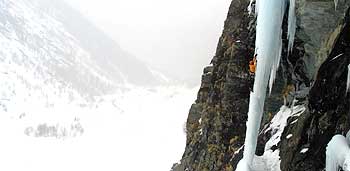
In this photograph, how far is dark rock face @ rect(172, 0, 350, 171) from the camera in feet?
26.1

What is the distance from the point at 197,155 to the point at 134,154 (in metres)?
146

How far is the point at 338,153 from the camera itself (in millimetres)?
6781

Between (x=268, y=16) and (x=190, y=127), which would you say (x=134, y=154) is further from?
(x=268, y=16)

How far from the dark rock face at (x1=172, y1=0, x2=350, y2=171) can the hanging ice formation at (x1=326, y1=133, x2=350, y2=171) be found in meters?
0.48

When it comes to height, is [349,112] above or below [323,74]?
below

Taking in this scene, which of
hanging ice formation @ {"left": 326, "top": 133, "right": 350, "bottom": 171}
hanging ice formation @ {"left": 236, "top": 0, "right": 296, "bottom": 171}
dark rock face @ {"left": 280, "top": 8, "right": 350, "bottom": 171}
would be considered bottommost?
hanging ice formation @ {"left": 326, "top": 133, "right": 350, "bottom": 171}

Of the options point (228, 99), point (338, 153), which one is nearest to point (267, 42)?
point (338, 153)

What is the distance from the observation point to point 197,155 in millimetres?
15156

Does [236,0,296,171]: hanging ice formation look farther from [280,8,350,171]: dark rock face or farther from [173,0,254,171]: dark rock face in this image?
[173,0,254,171]: dark rock face

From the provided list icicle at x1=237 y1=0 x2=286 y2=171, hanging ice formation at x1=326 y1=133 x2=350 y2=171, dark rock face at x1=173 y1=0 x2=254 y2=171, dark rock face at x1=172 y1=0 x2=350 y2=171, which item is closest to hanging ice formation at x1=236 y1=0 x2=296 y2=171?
icicle at x1=237 y1=0 x2=286 y2=171

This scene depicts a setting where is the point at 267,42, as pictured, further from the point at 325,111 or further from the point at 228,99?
the point at 228,99

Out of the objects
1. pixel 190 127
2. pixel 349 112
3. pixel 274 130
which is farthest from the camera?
pixel 190 127

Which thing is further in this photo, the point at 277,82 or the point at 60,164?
the point at 60,164

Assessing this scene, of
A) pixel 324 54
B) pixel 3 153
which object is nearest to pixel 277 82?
A: pixel 324 54
